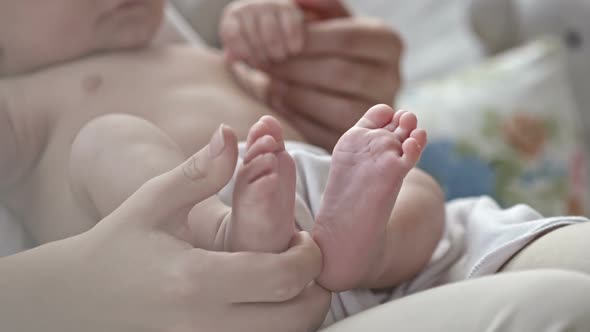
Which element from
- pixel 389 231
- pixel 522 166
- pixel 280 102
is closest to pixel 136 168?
pixel 389 231

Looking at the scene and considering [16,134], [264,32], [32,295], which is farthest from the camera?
[264,32]

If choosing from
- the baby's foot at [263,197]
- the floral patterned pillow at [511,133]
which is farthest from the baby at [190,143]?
the floral patterned pillow at [511,133]

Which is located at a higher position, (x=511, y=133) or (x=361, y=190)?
(x=361, y=190)

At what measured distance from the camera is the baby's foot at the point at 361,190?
474mm

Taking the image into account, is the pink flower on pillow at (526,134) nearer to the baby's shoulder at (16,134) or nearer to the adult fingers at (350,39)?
the adult fingers at (350,39)

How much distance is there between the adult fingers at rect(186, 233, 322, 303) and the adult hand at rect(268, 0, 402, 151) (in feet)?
1.25

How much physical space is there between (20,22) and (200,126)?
0.59 ft

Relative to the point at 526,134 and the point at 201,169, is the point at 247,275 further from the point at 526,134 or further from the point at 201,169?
the point at 526,134

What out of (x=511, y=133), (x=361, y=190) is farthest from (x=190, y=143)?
(x=511, y=133)

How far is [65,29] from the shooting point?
683 millimetres

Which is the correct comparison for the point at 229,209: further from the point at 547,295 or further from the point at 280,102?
the point at 280,102

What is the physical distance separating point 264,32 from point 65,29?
22 cm

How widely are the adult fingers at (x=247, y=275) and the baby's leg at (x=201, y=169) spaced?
15mm

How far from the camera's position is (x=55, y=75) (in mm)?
687
